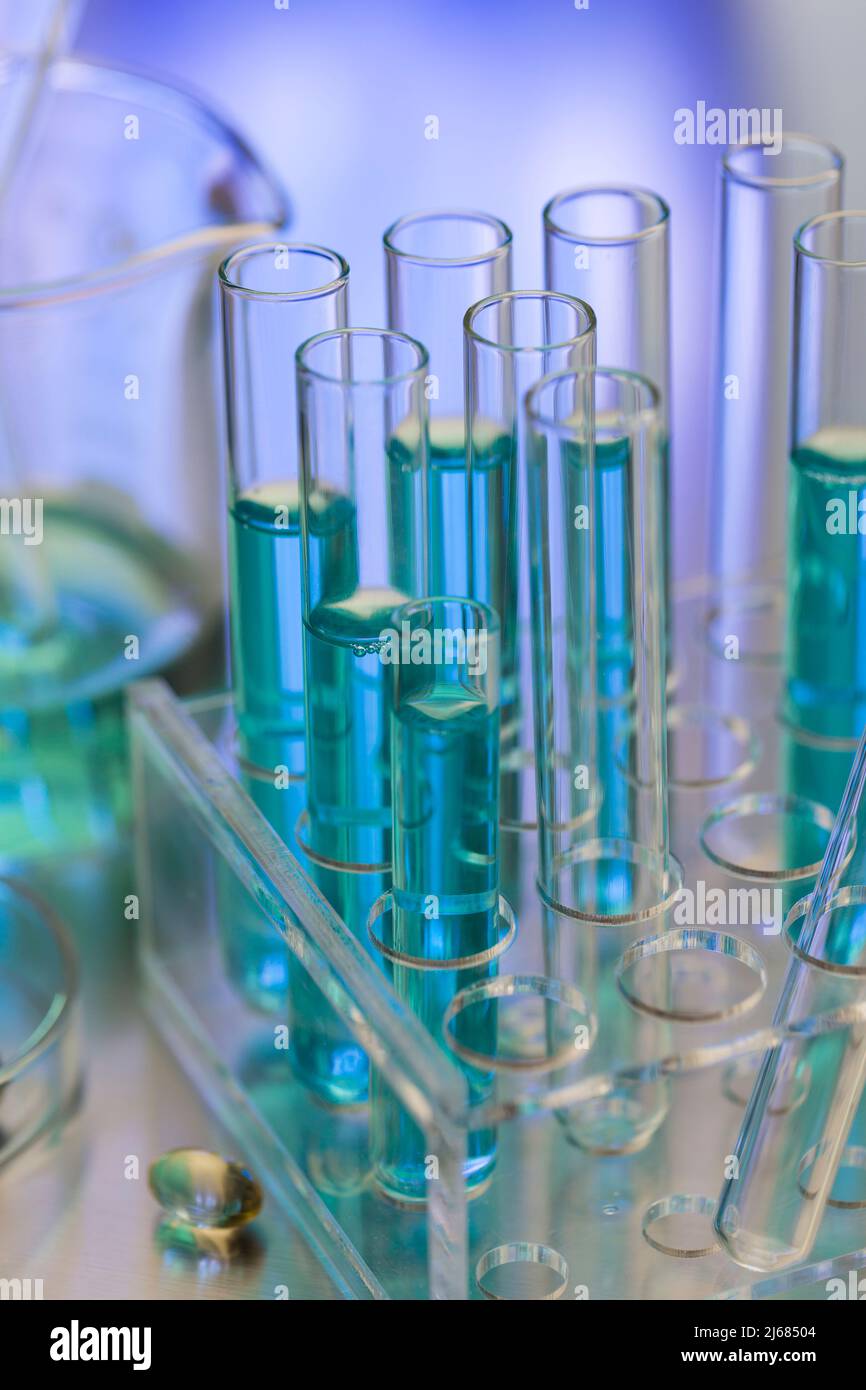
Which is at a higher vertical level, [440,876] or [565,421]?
[565,421]

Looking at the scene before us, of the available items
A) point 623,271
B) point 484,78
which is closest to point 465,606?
point 623,271

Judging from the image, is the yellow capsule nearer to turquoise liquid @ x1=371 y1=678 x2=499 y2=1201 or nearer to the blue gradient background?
turquoise liquid @ x1=371 y1=678 x2=499 y2=1201

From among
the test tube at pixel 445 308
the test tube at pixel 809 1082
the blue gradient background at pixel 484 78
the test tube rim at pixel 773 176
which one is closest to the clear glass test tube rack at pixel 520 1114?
the test tube at pixel 809 1082

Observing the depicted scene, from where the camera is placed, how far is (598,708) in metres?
0.75

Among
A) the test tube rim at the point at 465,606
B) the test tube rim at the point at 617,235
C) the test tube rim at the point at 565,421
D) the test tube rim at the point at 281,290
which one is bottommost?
the test tube rim at the point at 465,606

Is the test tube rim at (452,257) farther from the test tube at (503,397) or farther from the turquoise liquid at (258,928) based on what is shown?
the turquoise liquid at (258,928)

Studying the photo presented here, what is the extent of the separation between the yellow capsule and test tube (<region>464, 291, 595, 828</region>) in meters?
0.19

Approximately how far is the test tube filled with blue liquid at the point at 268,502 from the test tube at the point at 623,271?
0.08 metres

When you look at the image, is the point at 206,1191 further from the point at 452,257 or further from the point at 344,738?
the point at 452,257

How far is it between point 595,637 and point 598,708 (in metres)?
0.07

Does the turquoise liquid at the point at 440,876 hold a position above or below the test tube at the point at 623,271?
below

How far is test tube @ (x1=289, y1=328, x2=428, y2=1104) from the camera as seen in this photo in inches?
26.4

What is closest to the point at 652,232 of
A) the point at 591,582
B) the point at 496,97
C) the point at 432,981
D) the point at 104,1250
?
the point at 591,582

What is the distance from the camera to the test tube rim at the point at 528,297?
0.68 meters
